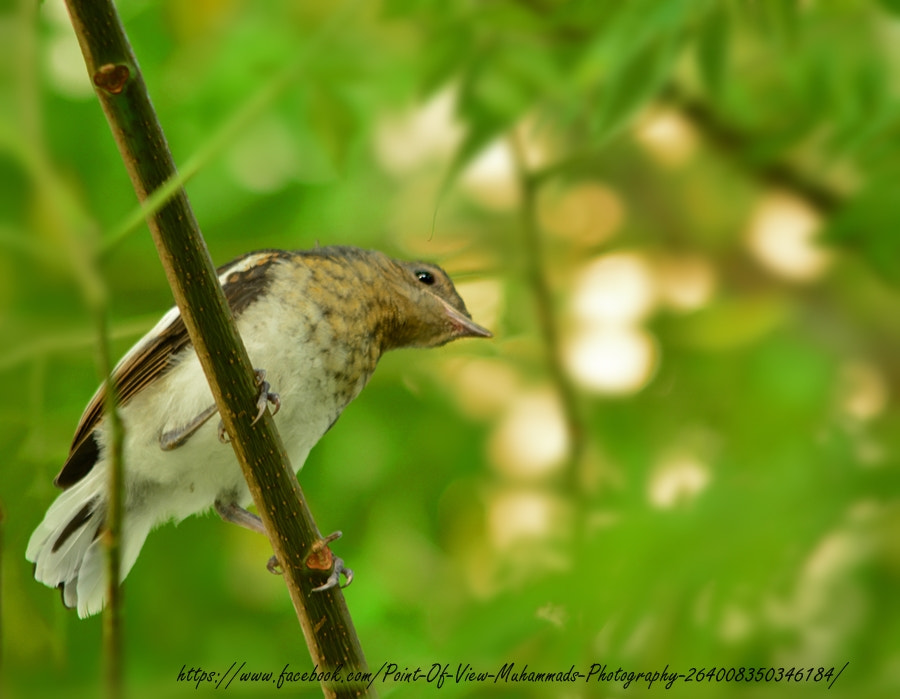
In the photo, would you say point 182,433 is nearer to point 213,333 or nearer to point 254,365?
point 254,365

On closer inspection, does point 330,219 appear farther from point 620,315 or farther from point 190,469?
point 620,315

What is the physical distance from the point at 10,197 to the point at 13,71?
0.56m

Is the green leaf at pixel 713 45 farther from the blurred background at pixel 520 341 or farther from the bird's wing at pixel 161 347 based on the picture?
the bird's wing at pixel 161 347

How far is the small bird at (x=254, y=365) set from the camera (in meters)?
1.81

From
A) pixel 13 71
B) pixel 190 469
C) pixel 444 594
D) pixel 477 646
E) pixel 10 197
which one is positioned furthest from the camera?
pixel 190 469

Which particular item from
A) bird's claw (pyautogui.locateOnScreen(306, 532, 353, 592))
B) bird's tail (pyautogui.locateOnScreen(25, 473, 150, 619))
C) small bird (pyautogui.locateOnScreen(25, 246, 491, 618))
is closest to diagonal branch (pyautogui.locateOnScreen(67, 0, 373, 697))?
bird's claw (pyautogui.locateOnScreen(306, 532, 353, 592))

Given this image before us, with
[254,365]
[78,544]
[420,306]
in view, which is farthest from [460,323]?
[78,544]

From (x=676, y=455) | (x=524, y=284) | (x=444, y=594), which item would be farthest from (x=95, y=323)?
(x=524, y=284)

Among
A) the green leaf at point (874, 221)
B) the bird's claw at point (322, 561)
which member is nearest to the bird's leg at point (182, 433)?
the bird's claw at point (322, 561)

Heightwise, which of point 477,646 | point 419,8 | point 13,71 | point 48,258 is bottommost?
point 477,646

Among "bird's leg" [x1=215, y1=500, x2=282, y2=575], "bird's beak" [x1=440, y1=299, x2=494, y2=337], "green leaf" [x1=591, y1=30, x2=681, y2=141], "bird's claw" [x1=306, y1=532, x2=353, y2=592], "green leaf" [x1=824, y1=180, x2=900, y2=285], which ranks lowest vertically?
"bird's claw" [x1=306, y1=532, x2=353, y2=592]

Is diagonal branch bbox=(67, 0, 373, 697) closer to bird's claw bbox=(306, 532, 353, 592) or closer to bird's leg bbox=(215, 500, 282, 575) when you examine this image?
bird's claw bbox=(306, 532, 353, 592)

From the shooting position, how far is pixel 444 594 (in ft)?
5.42

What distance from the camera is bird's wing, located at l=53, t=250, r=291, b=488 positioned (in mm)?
1843
